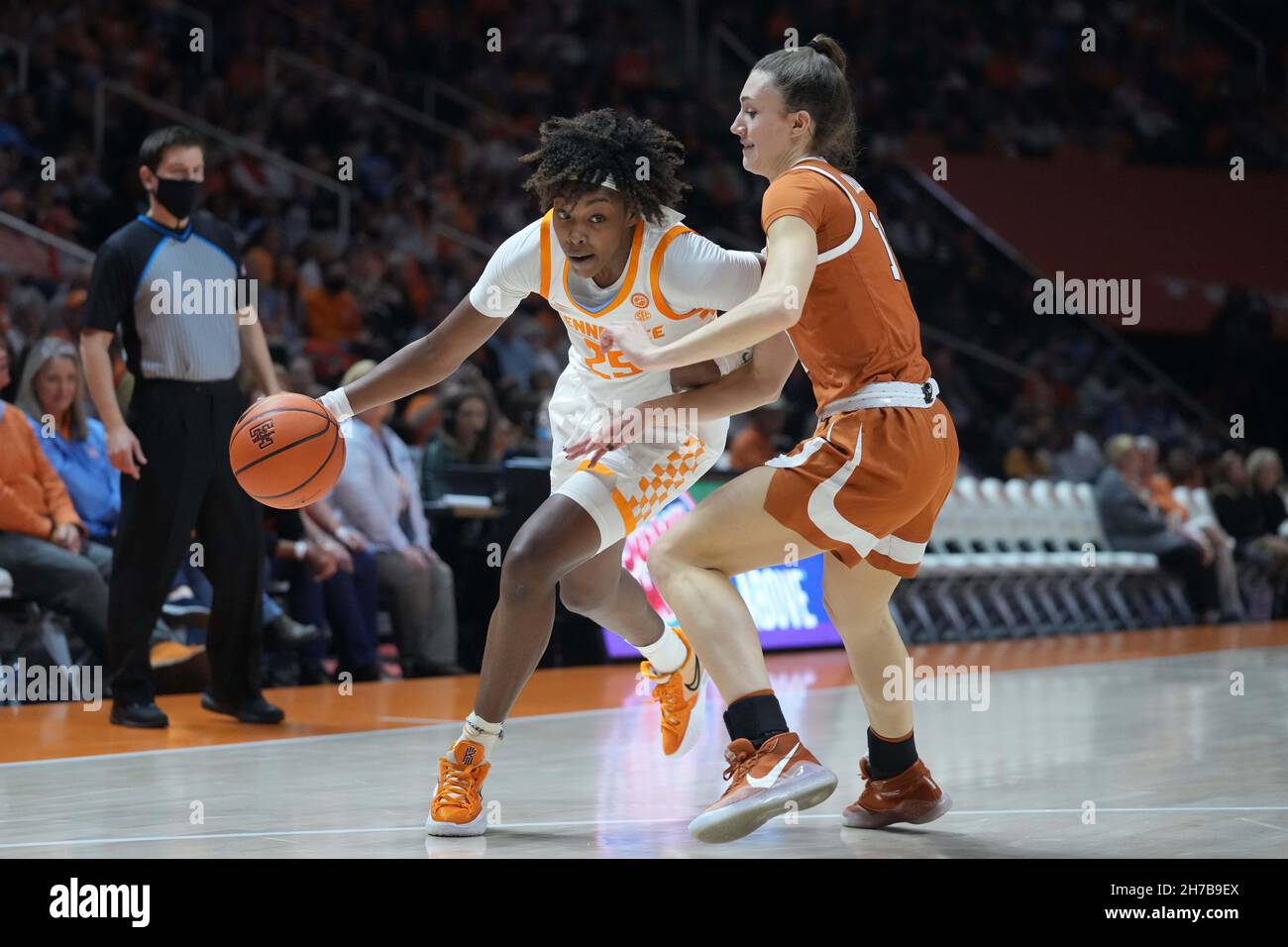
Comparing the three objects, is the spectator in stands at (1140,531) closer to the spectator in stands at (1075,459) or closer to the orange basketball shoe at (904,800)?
the spectator in stands at (1075,459)

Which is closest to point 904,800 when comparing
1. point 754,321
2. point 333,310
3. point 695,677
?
point 695,677

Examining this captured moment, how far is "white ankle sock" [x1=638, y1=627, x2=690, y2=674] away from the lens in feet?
15.4

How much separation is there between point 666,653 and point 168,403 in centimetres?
226

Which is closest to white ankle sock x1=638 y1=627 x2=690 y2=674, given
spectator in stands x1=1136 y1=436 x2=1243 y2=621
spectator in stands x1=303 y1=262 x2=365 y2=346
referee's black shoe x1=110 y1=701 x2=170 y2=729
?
referee's black shoe x1=110 y1=701 x2=170 y2=729

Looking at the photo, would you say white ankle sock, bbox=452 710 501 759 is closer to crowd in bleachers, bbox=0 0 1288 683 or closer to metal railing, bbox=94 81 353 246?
crowd in bleachers, bbox=0 0 1288 683

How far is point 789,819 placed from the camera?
4.15 m

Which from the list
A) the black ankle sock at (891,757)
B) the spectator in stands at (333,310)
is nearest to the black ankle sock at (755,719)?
the black ankle sock at (891,757)

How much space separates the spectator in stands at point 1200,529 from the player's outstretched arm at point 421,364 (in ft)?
32.7

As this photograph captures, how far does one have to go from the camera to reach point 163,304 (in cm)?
587

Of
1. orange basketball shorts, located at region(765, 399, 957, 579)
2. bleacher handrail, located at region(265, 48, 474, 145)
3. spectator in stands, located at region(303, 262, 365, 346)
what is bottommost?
orange basketball shorts, located at region(765, 399, 957, 579)

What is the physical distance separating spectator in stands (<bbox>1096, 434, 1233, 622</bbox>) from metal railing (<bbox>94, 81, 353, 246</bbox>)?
6.19 metres
